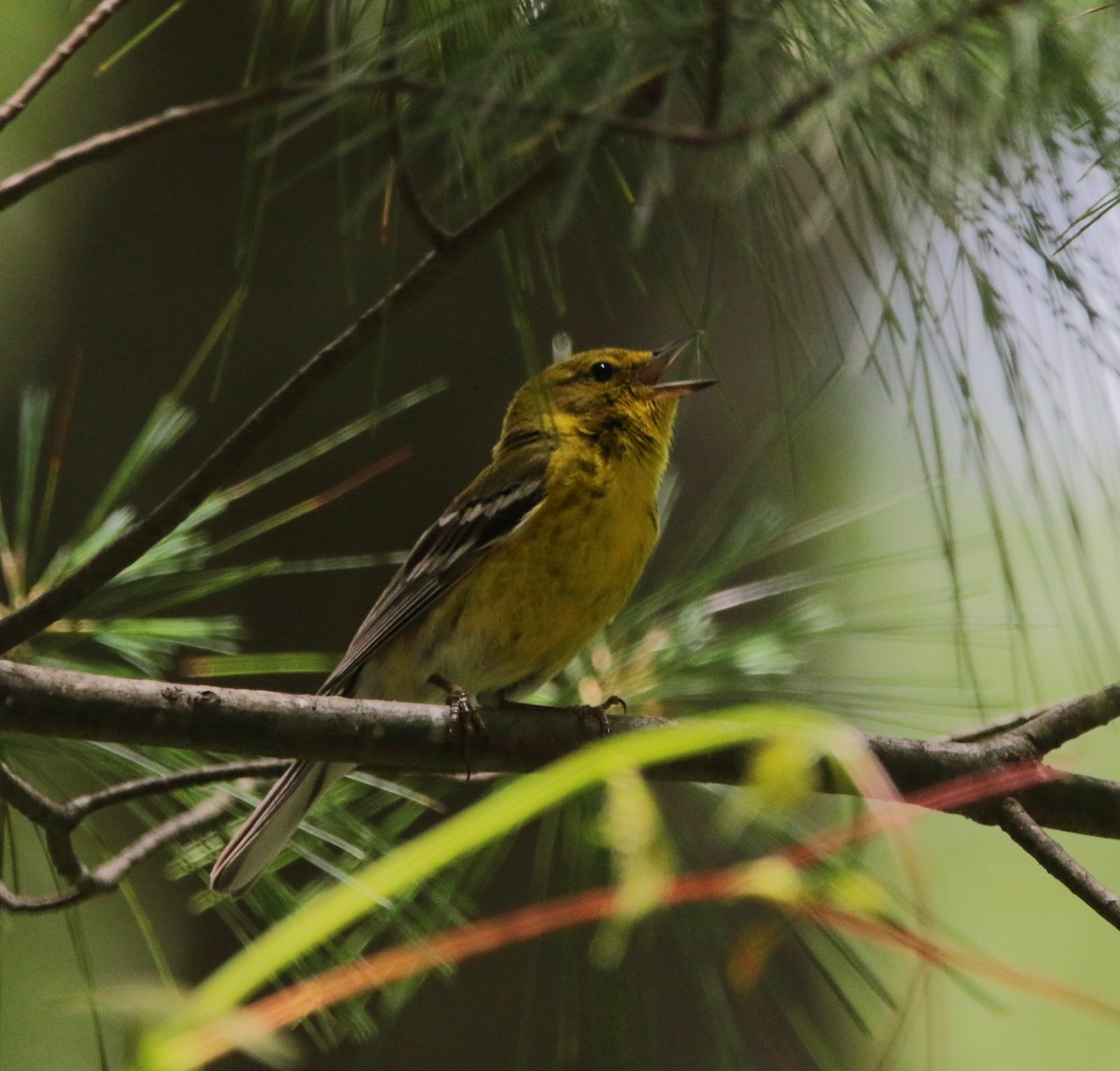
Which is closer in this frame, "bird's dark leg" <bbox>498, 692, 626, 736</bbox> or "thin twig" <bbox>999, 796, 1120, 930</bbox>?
"thin twig" <bbox>999, 796, 1120, 930</bbox>

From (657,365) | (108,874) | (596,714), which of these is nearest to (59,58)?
(108,874)

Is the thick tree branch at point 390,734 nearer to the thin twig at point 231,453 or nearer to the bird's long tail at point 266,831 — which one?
the thin twig at point 231,453

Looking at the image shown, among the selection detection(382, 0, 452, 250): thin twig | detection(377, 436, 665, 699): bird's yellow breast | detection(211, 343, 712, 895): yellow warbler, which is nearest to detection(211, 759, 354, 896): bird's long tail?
detection(211, 343, 712, 895): yellow warbler

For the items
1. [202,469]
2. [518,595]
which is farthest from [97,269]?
[202,469]

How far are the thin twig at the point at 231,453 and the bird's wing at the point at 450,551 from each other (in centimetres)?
124

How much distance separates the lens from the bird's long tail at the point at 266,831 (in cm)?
261

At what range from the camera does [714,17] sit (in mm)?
1428

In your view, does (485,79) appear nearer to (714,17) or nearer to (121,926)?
(714,17)

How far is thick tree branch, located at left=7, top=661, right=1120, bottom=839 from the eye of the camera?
1.99 meters

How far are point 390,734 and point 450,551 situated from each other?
4.27 feet

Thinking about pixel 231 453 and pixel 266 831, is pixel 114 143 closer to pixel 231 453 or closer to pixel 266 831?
pixel 231 453

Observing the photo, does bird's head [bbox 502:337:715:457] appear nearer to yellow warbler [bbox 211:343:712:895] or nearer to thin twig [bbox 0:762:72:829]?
yellow warbler [bbox 211:343:712:895]

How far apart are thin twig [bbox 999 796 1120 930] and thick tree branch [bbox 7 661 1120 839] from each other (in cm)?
4

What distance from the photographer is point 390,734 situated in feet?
7.20
